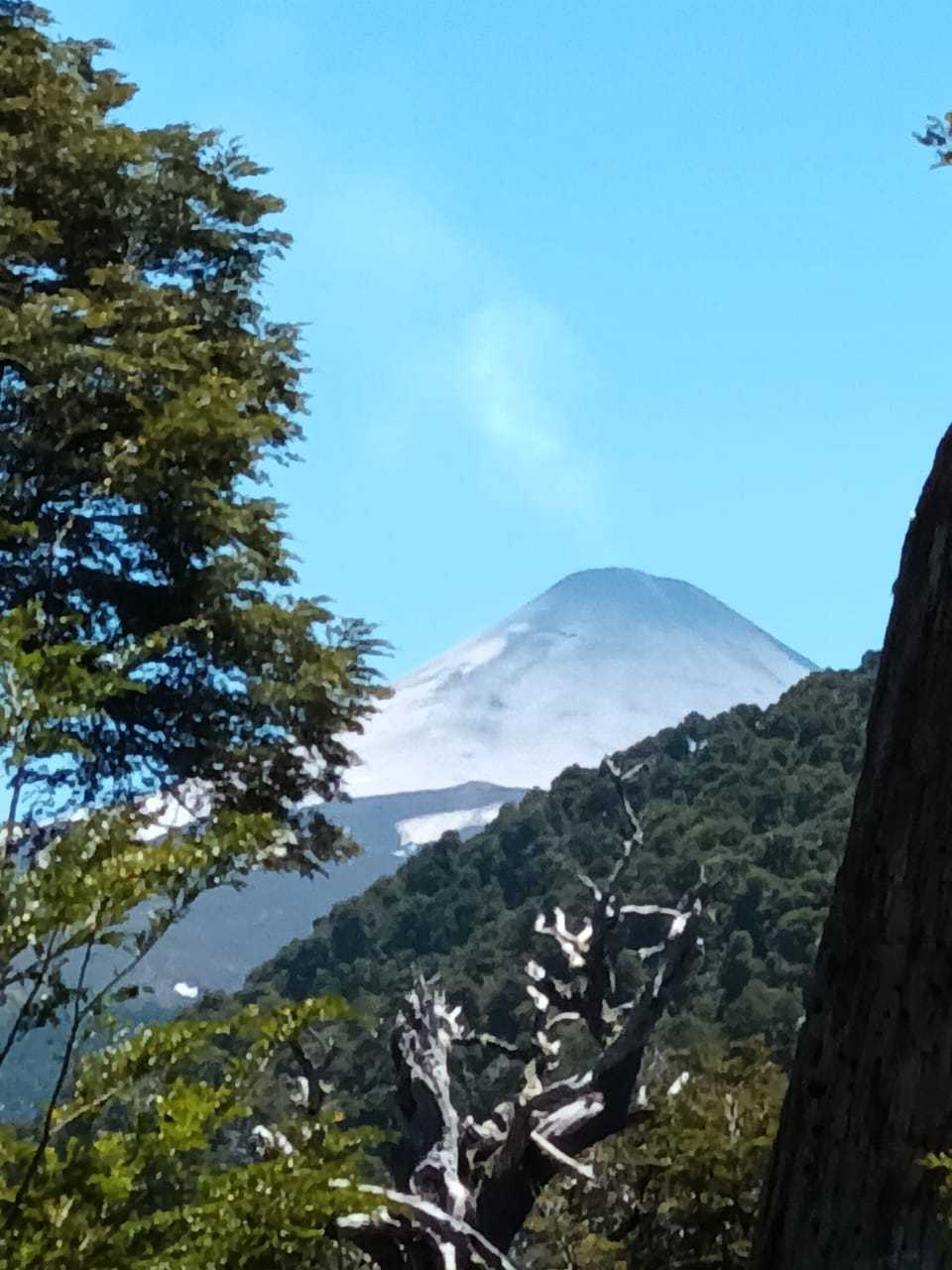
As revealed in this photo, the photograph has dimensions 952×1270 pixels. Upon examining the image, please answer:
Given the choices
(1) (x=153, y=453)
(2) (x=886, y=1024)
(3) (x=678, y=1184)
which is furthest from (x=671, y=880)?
(2) (x=886, y=1024)

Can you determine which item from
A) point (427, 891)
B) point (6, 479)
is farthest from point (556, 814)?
point (6, 479)

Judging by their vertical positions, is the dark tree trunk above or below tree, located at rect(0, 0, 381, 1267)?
below

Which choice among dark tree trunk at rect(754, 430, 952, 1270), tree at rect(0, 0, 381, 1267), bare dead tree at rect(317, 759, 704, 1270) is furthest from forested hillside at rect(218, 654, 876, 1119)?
dark tree trunk at rect(754, 430, 952, 1270)

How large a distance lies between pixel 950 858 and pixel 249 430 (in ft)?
22.4

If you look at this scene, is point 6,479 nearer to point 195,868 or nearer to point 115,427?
point 115,427

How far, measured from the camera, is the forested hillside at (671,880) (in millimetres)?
33281

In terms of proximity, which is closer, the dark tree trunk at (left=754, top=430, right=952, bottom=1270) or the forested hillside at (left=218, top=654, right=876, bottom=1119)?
the dark tree trunk at (left=754, top=430, right=952, bottom=1270)

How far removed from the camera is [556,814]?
195ft

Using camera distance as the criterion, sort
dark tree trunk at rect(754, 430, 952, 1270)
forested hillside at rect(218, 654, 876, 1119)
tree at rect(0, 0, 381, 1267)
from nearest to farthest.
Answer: dark tree trunk at rect(754, 430, 952, 1270) → tree at rect(0, 0, 381, 1267) → forested hillside at rect(218, 654, 876, 1119)

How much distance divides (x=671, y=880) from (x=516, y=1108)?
27.9 m

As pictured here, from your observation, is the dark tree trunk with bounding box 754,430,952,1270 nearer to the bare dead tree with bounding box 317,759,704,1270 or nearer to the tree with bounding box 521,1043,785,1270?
the bare dead tree with bounding box 317,759,704,1270

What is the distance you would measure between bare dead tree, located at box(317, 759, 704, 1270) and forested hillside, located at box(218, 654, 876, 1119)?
13.1m

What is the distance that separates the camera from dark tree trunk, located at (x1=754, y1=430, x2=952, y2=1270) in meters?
5.02

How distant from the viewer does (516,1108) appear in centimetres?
1188
